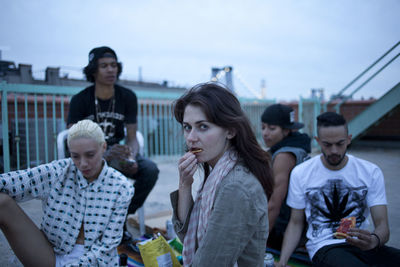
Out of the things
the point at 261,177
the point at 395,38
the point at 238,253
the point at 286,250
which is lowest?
the point at 286,250

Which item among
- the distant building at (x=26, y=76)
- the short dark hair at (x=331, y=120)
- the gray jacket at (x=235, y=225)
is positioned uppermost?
the distant building at (x=26, y=76)

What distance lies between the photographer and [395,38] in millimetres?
5301

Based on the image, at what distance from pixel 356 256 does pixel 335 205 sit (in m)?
0.37

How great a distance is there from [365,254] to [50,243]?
219 centimetres

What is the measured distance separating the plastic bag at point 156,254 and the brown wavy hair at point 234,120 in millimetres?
905

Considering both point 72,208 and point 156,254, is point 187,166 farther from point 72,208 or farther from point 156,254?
point 72,208

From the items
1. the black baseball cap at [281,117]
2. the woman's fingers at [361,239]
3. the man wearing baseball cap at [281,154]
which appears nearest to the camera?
the woman's fingers at [361,239]

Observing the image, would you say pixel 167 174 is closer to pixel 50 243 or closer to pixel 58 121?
pixel 58 121

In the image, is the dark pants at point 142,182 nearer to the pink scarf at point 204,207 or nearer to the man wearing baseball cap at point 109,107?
the man wearing baseball cap at point 109,107

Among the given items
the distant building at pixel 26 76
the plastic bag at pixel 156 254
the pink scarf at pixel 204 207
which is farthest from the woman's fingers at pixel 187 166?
the distant building at pixel 26 76

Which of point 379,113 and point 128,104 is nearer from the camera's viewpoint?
point 128,104

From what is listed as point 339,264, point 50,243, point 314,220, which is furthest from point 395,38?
point 50,243

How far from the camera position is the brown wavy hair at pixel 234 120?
143 cm

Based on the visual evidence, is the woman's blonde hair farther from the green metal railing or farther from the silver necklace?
the green metal railing
